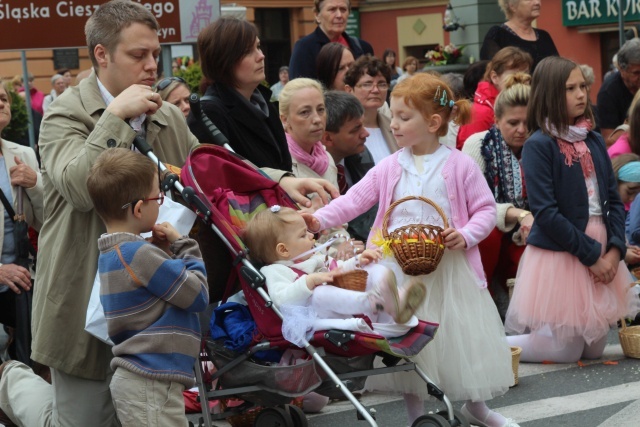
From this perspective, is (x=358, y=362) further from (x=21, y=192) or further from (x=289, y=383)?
(x=21, y=192)

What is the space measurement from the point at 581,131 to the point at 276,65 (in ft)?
106

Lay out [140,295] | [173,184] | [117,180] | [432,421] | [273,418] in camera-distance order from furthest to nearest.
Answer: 1. [273,418]
2. [173,184]
3. [432,421]
4. [140,295]
5. [117,180]

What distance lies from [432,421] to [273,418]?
0.99m

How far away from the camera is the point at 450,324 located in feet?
19.3

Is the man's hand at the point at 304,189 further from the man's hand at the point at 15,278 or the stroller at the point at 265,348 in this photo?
the man's hand at the point at 15,278

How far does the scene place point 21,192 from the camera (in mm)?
7184

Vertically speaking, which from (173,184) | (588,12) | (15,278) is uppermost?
(588,12)

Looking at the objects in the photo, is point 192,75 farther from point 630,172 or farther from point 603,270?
point 603,270

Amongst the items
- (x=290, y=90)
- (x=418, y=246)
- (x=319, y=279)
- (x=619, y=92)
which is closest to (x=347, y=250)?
(x=418, y=246)

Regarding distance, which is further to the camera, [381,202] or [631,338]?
[631,338]

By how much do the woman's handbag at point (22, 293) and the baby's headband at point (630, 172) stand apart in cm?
444

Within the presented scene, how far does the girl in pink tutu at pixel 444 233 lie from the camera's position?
5.84m

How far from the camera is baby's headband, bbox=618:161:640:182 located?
29.5 feet

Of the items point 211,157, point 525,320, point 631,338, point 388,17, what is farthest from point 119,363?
point 388,17
